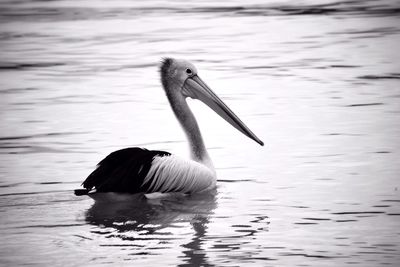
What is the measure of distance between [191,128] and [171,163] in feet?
2.53

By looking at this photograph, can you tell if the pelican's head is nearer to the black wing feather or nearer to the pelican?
the pelican

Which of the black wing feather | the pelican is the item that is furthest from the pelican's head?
the black wing feather

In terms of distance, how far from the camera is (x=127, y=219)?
638 cm

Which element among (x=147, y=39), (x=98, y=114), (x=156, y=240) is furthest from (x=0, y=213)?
(x=147, y=39)

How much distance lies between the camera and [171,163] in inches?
267

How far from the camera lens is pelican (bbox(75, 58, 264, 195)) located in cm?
645

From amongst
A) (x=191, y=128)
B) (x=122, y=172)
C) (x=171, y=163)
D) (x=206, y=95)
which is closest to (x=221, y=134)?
(x=206, y=95)

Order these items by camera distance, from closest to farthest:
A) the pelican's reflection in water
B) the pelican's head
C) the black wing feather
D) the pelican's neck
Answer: the pelican's reflection in water, the black wing feather, the pelican's neck, the pelican's head

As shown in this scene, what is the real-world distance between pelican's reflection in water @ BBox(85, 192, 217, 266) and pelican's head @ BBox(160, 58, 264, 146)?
0.88 metres

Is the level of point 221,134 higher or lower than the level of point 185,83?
lower

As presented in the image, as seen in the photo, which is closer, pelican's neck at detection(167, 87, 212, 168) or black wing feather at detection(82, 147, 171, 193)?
black wing feather at detection(82, 147, 171, 193)

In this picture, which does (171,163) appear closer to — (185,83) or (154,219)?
(154,219)

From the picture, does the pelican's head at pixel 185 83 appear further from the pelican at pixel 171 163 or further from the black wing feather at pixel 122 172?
the black wing feather at pixel 122 172

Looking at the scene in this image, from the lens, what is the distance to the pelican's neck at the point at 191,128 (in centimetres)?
734
